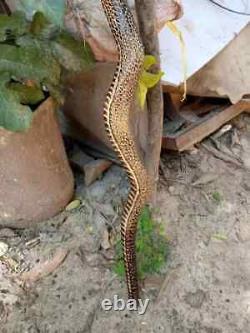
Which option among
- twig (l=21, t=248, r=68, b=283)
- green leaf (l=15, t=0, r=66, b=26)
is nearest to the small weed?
twig (l=21, t=248, r=68, b=283)

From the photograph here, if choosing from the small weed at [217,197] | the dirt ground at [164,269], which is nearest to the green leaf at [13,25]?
the dirt ground at [164,269]

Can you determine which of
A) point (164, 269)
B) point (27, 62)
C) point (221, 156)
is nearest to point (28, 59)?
point (27, 62)

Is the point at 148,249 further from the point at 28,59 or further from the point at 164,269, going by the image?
the point at 28,59

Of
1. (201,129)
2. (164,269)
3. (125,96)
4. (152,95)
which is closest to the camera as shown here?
(125,96)

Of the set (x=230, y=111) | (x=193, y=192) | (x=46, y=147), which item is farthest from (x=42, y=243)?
(x=230, y=111)

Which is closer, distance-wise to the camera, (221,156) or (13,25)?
(13,25)

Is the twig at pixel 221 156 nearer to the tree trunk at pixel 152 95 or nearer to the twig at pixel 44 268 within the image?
the tree trunk at pixel 152 95
